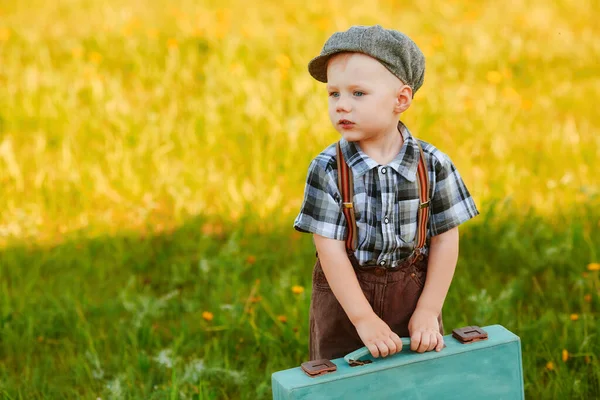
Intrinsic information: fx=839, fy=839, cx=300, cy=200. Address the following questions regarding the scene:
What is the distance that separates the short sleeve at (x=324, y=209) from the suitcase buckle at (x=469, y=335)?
407mm

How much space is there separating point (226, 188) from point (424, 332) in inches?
85.9

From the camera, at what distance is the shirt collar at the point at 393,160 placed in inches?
85.5

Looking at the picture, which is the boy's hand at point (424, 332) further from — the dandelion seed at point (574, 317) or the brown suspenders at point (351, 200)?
the dandelion seed at point (574, 317)

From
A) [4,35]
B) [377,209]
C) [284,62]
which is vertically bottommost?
[377,209]

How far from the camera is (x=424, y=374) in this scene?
2.16 metres

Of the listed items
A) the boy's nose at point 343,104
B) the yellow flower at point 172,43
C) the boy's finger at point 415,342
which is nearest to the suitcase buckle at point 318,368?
the boy's finger at point 415,342

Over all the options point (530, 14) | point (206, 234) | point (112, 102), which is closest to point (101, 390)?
point (206, 234)

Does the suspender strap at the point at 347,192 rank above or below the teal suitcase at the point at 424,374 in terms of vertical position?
above

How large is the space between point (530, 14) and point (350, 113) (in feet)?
16.9

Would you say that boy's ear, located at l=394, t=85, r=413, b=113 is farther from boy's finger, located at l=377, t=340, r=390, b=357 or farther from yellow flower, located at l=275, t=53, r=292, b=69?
yellow flower, located at l=275, t=53, r=292, b=69

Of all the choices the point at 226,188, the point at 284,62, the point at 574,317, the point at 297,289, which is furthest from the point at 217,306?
the point at 284,62

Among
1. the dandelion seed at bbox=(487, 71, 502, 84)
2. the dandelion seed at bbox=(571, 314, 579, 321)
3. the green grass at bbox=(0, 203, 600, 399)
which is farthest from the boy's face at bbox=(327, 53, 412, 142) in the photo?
the dandelion seed at bbox=(487, 71, 502, 84)

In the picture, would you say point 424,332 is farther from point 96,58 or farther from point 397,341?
point 96,58

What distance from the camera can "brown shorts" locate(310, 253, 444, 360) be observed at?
2.28 m
